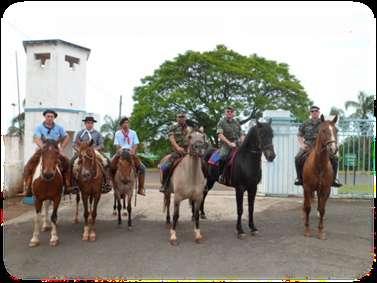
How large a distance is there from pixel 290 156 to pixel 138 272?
33.2 ft

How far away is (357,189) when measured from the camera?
15.2 m

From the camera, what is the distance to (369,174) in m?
15.6

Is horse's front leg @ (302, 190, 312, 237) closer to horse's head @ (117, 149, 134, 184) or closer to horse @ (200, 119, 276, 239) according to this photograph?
horse @ (200, 119, 276, 239)

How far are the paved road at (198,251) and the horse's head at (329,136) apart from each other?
1.94 meters

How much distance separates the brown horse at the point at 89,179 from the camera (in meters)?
8.64

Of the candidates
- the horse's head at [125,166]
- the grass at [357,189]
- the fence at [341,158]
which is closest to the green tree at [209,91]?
the fence at [341,158]

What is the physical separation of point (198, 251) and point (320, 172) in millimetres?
3305

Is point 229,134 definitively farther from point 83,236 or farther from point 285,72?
point 285,72

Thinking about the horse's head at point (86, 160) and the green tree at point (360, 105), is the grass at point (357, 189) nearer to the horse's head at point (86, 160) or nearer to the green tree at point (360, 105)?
the horse's head at point (86, 160)

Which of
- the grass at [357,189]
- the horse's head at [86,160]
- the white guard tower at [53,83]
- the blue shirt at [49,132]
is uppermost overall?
the white guard tower at [53,83]

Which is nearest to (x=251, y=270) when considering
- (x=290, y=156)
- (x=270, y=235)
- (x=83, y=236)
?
(x=270, y=235)

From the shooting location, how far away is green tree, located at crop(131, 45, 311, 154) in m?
36.6

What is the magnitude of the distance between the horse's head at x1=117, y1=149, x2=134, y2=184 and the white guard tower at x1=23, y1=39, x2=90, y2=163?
8366 millimetres

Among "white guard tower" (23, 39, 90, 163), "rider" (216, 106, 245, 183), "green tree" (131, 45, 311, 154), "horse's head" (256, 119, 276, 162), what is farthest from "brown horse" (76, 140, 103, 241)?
"green tree" (131, 45, 311, 154)
